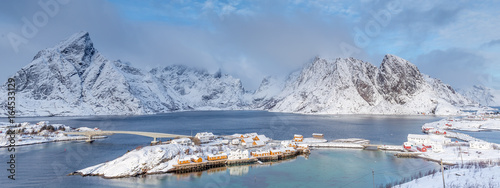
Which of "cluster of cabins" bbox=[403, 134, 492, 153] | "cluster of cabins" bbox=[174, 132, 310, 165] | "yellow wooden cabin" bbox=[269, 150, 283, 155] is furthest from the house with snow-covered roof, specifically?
"cluster of cabins" bbox=[403, 134, 492, 153]

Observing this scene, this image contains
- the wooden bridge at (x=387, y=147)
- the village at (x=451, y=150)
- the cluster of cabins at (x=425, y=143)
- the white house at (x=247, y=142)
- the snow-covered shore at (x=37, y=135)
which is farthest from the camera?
the snow-covered shore at (x=37, y=135)

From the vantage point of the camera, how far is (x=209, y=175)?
51094 millimetres

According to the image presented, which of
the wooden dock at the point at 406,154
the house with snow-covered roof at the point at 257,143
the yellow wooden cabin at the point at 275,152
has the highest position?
the house with snow-covered roof at the point at 257,143

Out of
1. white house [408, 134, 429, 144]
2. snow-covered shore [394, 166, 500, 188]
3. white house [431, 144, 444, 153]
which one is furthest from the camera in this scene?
→ white house [408, 134, 429, 144]

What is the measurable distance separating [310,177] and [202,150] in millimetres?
27157

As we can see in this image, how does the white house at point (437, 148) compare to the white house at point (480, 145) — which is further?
the white house at point (480, 145)

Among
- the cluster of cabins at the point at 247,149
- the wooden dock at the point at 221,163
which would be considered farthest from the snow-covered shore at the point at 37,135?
the wooden dock at the point at 221,163

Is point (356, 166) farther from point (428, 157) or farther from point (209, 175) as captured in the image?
point (209, 175)

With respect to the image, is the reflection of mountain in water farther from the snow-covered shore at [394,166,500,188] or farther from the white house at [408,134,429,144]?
the white house at [408,134,429,144]

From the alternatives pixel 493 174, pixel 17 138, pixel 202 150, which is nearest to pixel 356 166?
pixel 493 174

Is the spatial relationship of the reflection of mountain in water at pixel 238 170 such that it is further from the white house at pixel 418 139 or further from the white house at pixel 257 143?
the white house at pixel 418 139

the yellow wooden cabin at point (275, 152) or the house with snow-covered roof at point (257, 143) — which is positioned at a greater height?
the house with snow-covered roof at point (257, 143)

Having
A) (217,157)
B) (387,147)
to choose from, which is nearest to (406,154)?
(387,147)

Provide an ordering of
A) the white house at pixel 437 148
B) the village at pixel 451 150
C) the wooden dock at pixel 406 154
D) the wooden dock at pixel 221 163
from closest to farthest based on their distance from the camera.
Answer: the wooden dock at pixel 221 163 < the village at pixel 451 150 < the wooden dock at pixel 406 154 < the white house at pixel 437 148
